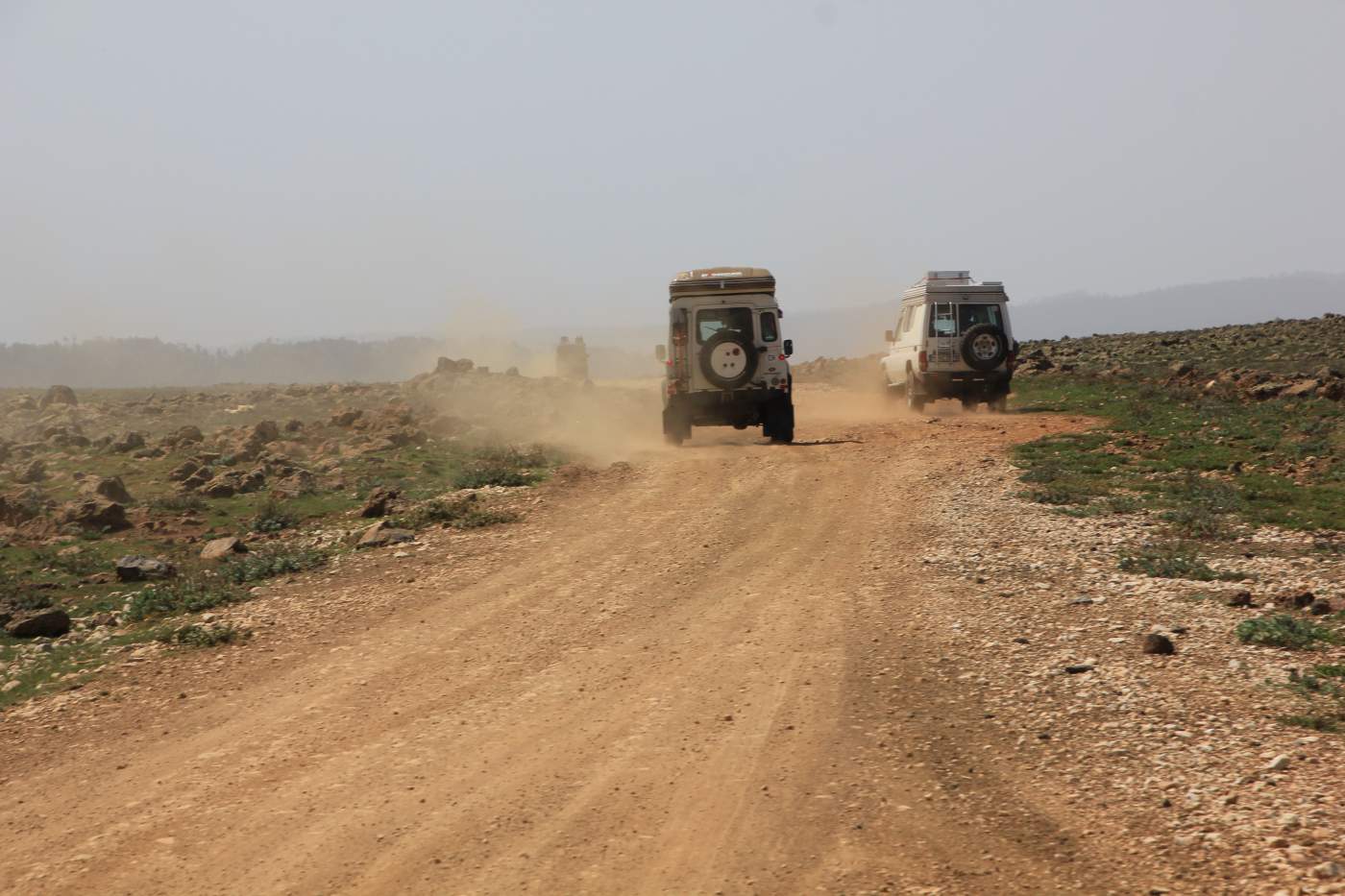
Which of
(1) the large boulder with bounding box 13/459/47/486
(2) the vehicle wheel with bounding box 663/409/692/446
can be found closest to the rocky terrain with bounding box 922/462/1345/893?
(2) the vehicle wheel with bounding box 663/409/692/446

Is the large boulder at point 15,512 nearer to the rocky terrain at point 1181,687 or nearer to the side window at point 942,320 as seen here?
the rocky terrain at point 1181,687

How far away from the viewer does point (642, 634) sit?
9773 millimetres

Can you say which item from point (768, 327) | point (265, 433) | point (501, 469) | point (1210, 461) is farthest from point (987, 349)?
point (265, 433)

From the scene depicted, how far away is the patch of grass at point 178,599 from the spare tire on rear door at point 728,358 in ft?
Result: 35.9

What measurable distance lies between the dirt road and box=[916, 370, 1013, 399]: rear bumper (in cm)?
1323

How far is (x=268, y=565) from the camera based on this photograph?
13.0 meters

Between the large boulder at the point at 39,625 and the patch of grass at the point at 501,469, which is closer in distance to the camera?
the large boulder at the point at 39,625

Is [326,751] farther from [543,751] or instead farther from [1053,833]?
[1053,833]

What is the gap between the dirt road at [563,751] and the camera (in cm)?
560

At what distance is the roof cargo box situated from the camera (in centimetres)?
2111

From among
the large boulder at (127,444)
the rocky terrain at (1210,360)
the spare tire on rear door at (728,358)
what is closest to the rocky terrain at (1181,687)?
the spare tire on rear door at (728,358)

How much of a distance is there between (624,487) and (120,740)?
10.3 metres

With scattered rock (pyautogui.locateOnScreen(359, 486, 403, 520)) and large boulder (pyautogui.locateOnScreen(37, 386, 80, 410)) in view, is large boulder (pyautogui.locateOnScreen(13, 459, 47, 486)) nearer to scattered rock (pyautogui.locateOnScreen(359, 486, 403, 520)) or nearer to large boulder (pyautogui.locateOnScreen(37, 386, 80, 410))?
scattered rock (pyautogui.locateOnScreen(359, 486, 403, 520))

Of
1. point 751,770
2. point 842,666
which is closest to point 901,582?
point 842,666
